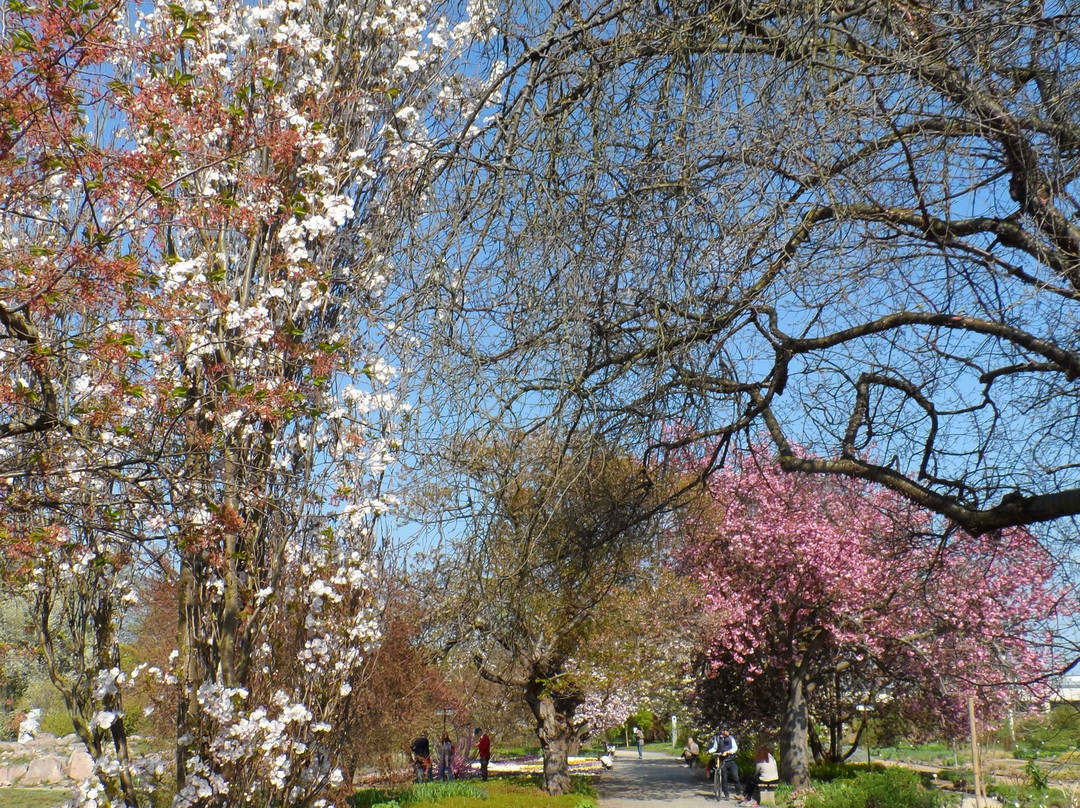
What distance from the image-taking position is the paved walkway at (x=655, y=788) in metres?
17.6

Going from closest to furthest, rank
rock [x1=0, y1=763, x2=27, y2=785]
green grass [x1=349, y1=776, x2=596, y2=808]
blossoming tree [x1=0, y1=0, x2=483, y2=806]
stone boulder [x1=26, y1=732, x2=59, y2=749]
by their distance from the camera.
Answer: blossoming tree [x1=0, y1=0, x2=483, y2=806], green grass [x1=349, y1=776, x2=596, y2=808], rock [x1=0, y1=763, x2=27, y2=785], stone boulder [x1=26, y1=732, x2=59, y2=749]

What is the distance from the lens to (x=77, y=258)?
3.20 metres

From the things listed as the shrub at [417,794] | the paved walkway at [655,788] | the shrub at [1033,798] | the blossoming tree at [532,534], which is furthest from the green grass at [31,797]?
the shrub at [1033,798]

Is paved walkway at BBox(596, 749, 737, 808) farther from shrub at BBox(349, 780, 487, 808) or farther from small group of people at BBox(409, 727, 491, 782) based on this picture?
shrub at BBox(349, 780, 487, 808)

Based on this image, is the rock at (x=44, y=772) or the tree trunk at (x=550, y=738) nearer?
the tree trunk at (x=550, y=738)

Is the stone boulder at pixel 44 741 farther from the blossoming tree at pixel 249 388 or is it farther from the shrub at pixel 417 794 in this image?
the blossoming tree at pixel 249 388

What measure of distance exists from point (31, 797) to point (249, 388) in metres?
17.6

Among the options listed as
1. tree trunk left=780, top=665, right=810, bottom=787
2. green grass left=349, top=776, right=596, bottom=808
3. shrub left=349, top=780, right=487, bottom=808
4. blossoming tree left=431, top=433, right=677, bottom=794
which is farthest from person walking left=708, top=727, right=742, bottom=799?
blossoming tree left=431, top=433, right=677, bottom=794

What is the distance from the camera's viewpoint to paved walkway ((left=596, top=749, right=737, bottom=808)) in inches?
693

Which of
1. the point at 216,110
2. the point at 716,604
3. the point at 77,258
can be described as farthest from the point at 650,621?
the point at 77,258

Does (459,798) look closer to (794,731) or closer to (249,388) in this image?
(794,731)

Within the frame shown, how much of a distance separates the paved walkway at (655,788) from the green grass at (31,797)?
10.2 metres

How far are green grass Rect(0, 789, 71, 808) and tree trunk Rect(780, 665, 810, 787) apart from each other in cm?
1311

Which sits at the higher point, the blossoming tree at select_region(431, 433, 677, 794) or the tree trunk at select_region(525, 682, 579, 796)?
the blossoming tree at select_region(431, 433, 677, 794)
